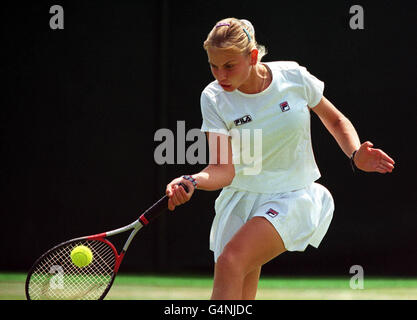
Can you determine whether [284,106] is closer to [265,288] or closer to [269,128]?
[269,128]

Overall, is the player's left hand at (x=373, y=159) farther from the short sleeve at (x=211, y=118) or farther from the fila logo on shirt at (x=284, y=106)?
Answer: the short sleeve at (x=211, y=118)

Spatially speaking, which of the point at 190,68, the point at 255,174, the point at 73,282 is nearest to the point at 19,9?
the point at 190,68

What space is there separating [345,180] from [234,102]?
2.57 meters

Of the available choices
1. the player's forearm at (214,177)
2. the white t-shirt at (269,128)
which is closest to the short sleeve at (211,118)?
the white t-shirt at (269,128)

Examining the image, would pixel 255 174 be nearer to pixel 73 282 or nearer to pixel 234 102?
pixel 234 102

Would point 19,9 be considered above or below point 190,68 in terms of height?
above

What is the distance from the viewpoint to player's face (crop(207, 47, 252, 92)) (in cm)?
259

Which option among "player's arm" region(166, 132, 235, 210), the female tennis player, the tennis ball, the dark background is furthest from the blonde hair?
the dark background

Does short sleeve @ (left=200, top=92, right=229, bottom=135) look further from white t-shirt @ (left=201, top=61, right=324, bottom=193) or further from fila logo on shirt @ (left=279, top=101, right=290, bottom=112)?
fila logo on shirt @ (left=279, top=101, right=290, bottom=112)

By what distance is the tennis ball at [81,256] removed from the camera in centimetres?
316

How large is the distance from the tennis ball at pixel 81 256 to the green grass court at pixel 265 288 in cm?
91

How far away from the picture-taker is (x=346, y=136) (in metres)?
2.88

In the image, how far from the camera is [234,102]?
2803mm

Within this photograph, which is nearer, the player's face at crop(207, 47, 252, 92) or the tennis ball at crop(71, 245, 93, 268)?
the player's face at crop(207, 47, 252, 92)
